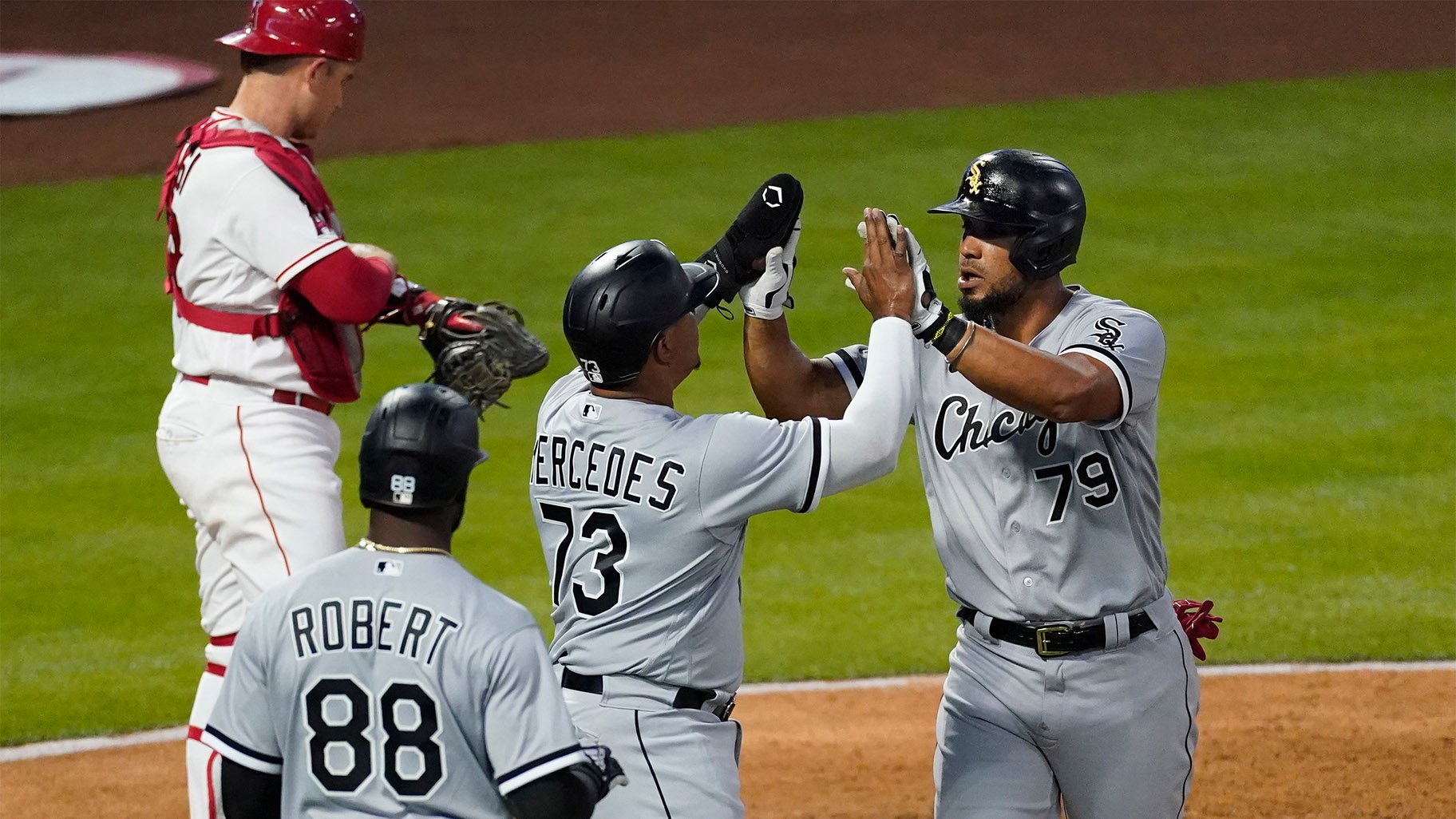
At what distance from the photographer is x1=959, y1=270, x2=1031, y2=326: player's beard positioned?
4031 mm

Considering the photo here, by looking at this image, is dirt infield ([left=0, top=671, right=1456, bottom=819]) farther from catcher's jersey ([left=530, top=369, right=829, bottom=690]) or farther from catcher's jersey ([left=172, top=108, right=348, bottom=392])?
catcher's jersey ([left=530, top=369, right=829, bottom=690])

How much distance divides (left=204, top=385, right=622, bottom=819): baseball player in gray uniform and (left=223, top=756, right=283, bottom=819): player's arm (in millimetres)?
13

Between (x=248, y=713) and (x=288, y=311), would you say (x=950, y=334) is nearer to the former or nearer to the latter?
(x=248, y=713)

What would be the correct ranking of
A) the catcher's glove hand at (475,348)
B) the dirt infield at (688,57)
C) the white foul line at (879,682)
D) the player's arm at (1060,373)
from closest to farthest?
the player's arm at (1060,373), the catcher's glove hand at (475,348), the white foul line at (879,682), the dirt infield at (688,57)

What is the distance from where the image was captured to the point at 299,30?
4418 mm

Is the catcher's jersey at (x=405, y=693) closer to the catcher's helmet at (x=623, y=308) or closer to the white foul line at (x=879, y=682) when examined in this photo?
the catcher's helmet at (x=623, y=308)

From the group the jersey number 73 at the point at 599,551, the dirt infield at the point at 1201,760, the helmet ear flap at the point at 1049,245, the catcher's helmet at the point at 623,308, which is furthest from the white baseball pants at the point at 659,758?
the dirt infield at the point at 1201,760

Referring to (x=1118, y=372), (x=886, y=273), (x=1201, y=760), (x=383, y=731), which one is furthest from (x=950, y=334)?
(x=1201, y=760)

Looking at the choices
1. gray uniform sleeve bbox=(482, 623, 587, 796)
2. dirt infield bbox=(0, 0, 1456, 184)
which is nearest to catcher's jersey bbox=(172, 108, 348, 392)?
gray uniform sleeve bbox=(482, 623, 587, 796)

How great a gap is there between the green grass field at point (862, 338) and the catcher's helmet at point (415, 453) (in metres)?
4.35

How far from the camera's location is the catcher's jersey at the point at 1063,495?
3.87 m

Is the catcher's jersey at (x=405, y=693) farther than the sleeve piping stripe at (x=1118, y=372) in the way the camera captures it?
No

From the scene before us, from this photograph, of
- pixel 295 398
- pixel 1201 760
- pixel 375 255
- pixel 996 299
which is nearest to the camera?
pixel 996 299

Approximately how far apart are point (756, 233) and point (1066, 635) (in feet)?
3.68
